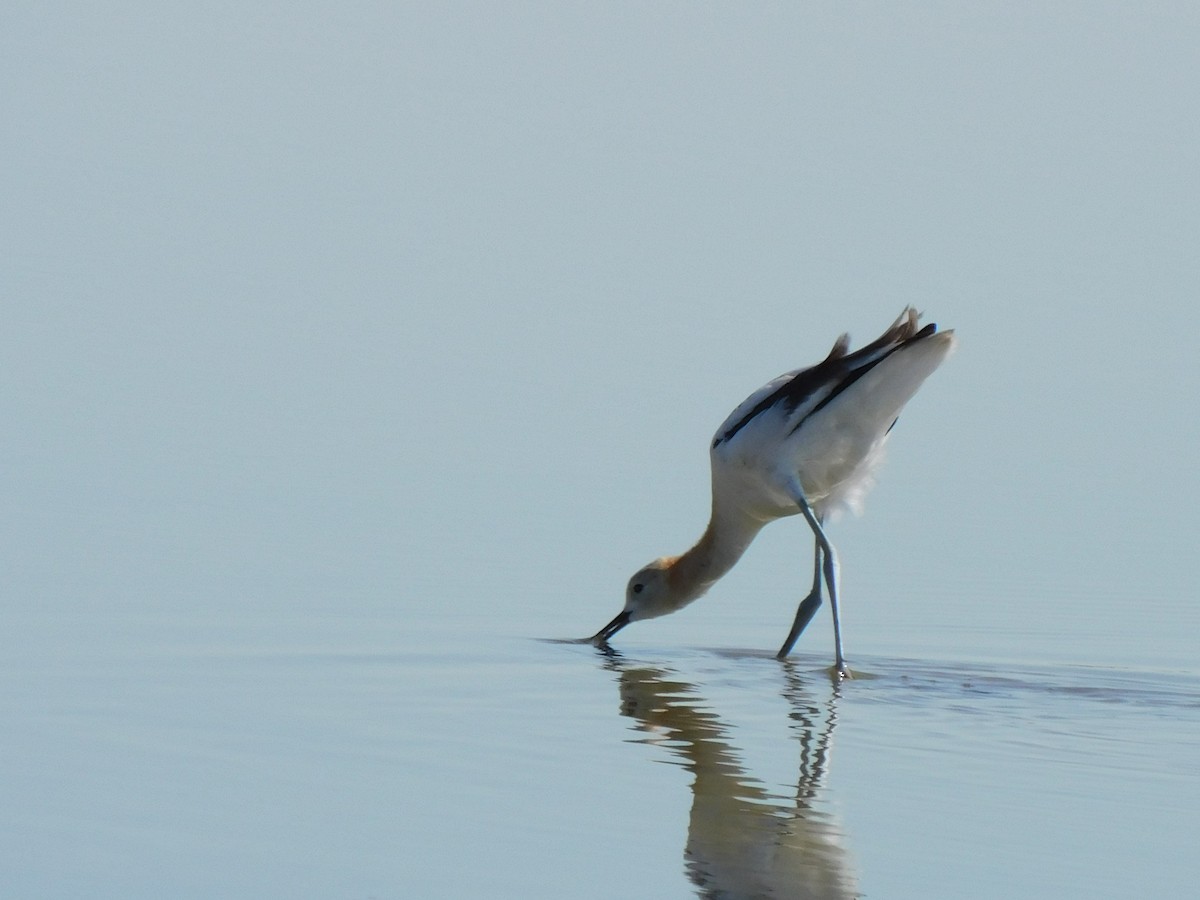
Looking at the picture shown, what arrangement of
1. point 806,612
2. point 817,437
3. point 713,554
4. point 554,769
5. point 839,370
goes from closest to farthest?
1. point 554,769
2. point 839,370
3. point 817,437
4. point 806,612
5. point 713,554

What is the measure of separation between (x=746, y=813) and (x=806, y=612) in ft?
13.6

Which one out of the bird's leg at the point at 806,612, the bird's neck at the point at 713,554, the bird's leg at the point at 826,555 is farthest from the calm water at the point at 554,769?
the bird's neck at the point at 713,554

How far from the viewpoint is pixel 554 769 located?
709 centimetres

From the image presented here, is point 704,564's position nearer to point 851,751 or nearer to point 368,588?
point 368,588

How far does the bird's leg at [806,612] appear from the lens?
1046 cm

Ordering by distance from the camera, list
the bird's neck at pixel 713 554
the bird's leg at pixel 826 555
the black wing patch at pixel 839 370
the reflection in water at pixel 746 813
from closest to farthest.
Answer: the reflection in water at pixel 746 813, the black wing patch at pixel 839 370, the bird's leg at pixel 826 555, the bird's neck at pixel 713 554

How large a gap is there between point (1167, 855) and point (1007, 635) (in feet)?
16.2

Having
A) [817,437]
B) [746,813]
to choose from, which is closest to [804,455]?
[817,437]

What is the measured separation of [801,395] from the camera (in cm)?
1022

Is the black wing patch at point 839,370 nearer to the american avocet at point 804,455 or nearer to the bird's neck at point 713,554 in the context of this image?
the american avocet at point 804,455

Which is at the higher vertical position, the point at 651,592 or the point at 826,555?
the point at 826,555

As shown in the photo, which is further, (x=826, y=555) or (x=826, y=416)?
(x=826, y=555)

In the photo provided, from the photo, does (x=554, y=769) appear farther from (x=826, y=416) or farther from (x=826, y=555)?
(x=826, y=555)

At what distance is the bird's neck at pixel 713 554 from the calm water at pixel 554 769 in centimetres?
81
